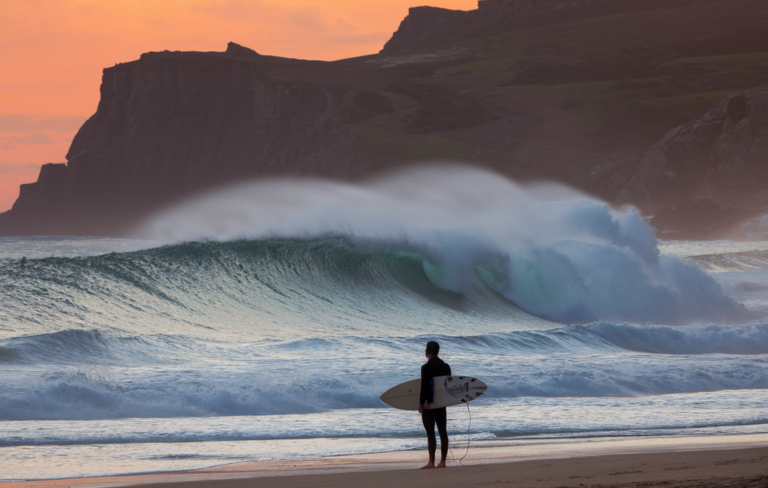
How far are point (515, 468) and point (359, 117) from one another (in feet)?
305

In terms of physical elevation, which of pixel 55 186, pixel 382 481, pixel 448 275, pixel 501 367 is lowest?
pixel 382 481

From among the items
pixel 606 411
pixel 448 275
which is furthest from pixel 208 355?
pixel 448 275

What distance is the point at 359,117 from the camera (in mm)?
96375

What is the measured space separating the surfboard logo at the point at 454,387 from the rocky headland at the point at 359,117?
262 ft

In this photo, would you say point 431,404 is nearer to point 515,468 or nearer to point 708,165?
point 515,468

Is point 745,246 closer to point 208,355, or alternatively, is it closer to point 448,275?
point 448,275

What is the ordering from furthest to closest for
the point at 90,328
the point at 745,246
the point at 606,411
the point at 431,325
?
1. the point at 745,246
2. the point at 431,325
3. the point at 90,328
4. the point at 606,411

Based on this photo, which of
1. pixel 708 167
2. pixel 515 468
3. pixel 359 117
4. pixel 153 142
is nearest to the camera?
pixel 515 468

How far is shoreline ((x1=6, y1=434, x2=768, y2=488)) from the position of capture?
463cm

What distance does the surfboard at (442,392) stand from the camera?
539 centimetres

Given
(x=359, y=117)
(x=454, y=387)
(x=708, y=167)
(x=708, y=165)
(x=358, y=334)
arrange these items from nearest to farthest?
(x=454, y=387) < (x=358, y=334) < (x=708, y=167) < (x=708, y=165) < (x=359, y=117)

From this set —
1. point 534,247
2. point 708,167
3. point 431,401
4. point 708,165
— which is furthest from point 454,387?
point 708,165

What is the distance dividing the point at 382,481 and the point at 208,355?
540 cm

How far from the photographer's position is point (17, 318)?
1119 cm
